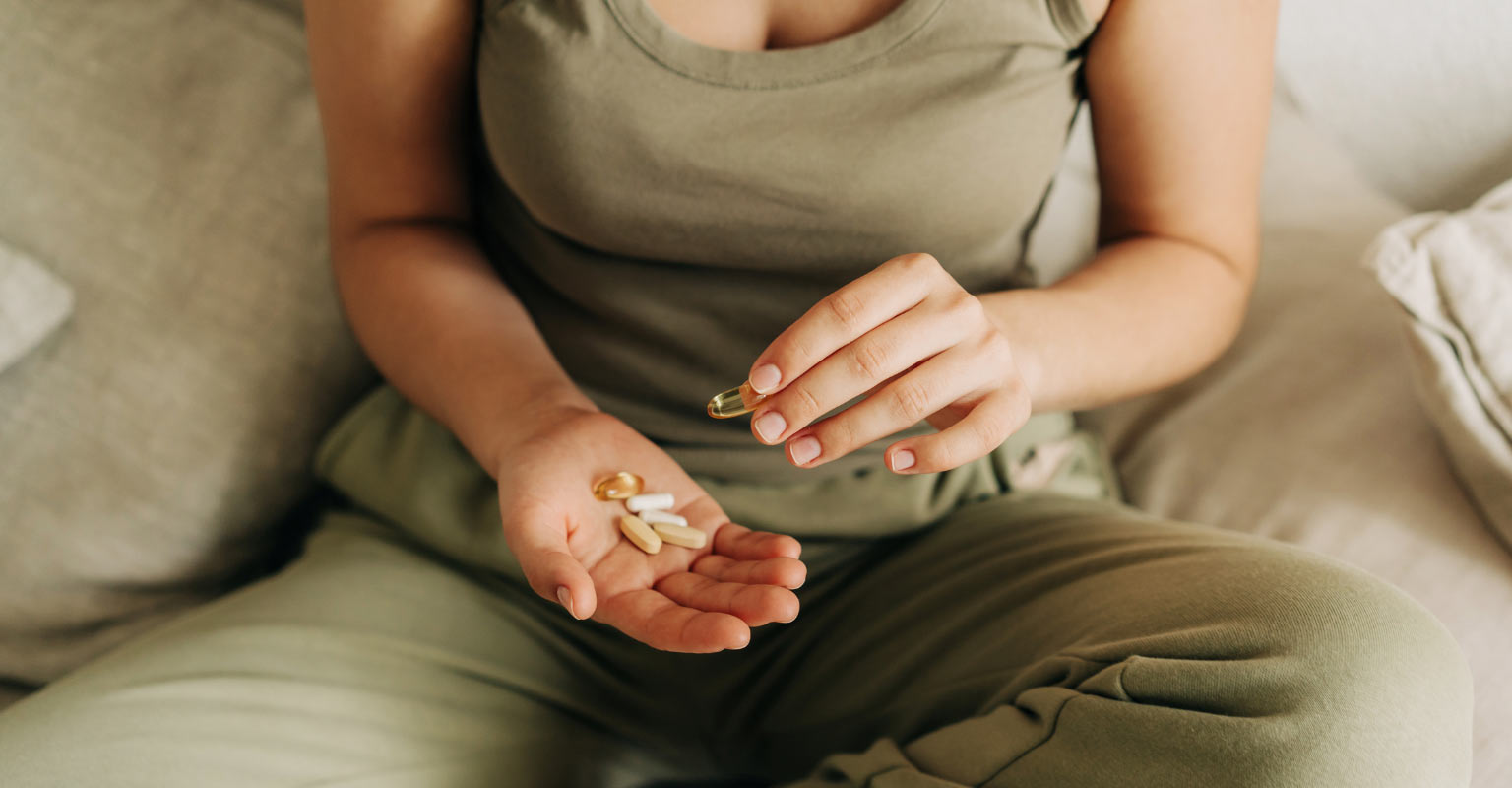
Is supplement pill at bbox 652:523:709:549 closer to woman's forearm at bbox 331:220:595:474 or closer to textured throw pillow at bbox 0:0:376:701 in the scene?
woman's forearm at bbox 331:220:595:474

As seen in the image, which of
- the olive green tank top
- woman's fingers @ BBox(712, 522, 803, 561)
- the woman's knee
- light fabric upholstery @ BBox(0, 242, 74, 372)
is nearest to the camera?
the woman's knee

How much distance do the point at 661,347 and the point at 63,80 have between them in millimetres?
666

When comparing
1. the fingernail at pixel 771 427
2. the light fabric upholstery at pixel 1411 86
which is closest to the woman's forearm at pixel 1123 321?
the fingernail at pixel 771 427

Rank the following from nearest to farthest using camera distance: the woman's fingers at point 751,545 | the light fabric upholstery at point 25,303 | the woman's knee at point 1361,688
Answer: the woman's knee at point 1361,688 → the woman's fingers at point 751,545 → the light fabric upholstery at point 25,303

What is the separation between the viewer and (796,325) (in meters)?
0.52

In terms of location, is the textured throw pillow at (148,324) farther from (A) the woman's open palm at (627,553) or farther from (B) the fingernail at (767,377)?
(B) the fingernail at (767,377)

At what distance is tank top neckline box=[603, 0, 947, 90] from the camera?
26.5 inches

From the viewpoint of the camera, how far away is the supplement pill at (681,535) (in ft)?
2.08

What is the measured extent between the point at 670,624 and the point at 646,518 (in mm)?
115

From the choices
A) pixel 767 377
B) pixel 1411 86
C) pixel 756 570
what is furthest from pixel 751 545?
pixel 1411 86

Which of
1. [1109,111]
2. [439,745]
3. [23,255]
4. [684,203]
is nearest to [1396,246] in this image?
[1109,111]

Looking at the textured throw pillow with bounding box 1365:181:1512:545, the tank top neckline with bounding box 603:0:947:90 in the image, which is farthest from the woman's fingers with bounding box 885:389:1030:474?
the textured throw pillow with bounding box 1365:181:1512:545

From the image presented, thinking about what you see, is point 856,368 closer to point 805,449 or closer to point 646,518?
point 805,449

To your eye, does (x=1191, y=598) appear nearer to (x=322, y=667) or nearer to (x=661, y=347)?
(x=661, y=347)
